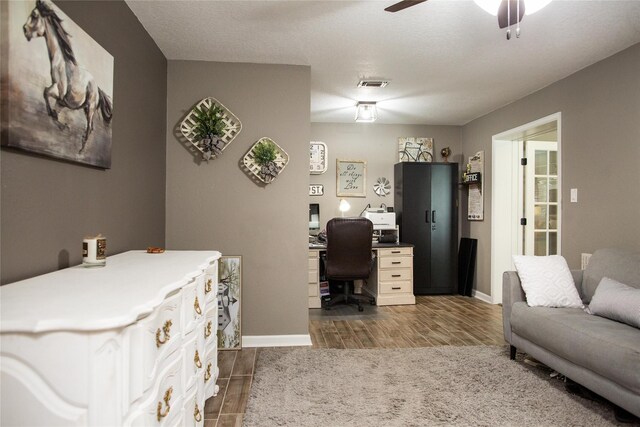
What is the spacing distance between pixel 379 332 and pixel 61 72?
3095 millimetres

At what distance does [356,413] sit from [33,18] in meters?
2.31

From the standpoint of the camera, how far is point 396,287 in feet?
15.1

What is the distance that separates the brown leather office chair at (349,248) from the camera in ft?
13.3

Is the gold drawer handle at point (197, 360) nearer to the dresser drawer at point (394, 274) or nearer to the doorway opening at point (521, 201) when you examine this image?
the dresser drawer at point (394, 274)

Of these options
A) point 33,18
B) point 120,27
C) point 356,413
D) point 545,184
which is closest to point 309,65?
point 120,27

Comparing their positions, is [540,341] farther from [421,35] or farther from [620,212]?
[421,35]

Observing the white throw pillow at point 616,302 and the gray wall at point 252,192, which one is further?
the gray wall at point 252,192

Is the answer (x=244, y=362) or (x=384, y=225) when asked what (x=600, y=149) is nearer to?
(x=384, y=225)

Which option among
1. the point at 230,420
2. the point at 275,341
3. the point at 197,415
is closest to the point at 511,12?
the point at 197,415

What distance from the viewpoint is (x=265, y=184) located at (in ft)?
10.3

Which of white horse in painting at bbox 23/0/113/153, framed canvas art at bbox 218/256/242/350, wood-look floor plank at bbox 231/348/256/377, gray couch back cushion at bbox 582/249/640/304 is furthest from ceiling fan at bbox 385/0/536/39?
wood-look floor plank at bbox 231/348/256/377

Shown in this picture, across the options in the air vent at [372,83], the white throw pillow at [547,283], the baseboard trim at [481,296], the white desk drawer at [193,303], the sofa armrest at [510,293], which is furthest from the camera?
the baseboard trim at [481,296]

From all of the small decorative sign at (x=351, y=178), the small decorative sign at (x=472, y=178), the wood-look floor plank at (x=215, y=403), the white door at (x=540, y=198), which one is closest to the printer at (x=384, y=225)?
the small decorative sign at (x=351, y=178)

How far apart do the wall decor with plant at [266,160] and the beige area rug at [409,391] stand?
1469mm
